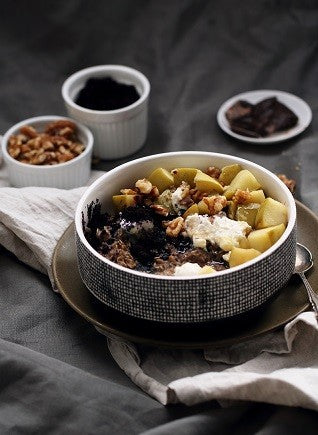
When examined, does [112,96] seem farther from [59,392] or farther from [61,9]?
[59,392]

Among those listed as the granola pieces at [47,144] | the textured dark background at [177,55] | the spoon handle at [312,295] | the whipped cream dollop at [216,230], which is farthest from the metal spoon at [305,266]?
the granola pieces at [47,144]

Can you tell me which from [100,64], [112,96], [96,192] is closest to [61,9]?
[100,64]

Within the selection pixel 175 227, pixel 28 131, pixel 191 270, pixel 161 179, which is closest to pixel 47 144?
pixel 28 131

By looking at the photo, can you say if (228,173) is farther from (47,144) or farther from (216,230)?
(47,144)

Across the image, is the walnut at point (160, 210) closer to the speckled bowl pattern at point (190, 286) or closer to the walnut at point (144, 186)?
the walnut at point (144, 186)

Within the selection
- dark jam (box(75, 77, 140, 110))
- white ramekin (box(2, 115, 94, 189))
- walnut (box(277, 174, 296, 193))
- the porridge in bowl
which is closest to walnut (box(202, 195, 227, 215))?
the porridge in bowl
